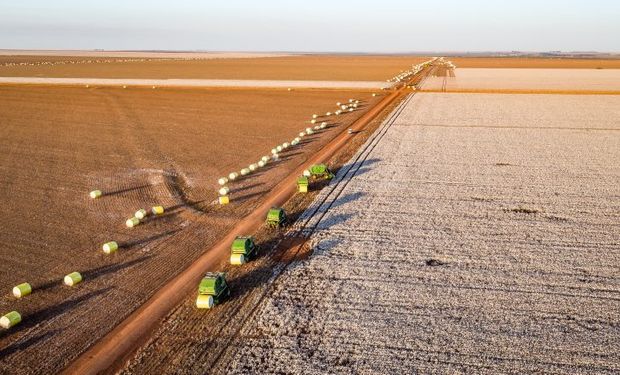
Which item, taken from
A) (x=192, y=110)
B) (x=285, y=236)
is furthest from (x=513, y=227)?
(x=192, y=110)

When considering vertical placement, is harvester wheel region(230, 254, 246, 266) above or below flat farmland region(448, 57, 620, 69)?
below

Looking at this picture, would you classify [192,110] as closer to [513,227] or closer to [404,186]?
[404,186]

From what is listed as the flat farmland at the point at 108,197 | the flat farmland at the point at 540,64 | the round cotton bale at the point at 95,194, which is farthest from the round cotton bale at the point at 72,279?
the flat farmland at the point at 540,64

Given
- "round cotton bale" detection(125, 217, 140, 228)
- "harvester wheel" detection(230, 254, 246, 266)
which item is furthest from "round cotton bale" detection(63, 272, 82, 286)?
"harvester wheel" detection(230, 254, 246, 266)

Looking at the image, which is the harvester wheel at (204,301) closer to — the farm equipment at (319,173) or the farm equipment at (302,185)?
the farm equipment at (302,185)

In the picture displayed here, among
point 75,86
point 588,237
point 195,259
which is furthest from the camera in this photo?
point 75,86

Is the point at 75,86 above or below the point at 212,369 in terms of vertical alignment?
above

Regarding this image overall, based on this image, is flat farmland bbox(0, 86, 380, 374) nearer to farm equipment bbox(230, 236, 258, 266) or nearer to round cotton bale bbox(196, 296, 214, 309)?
farm equipment bbox(230, 236, 258, 266)

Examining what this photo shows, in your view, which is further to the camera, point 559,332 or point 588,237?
point 588,237
